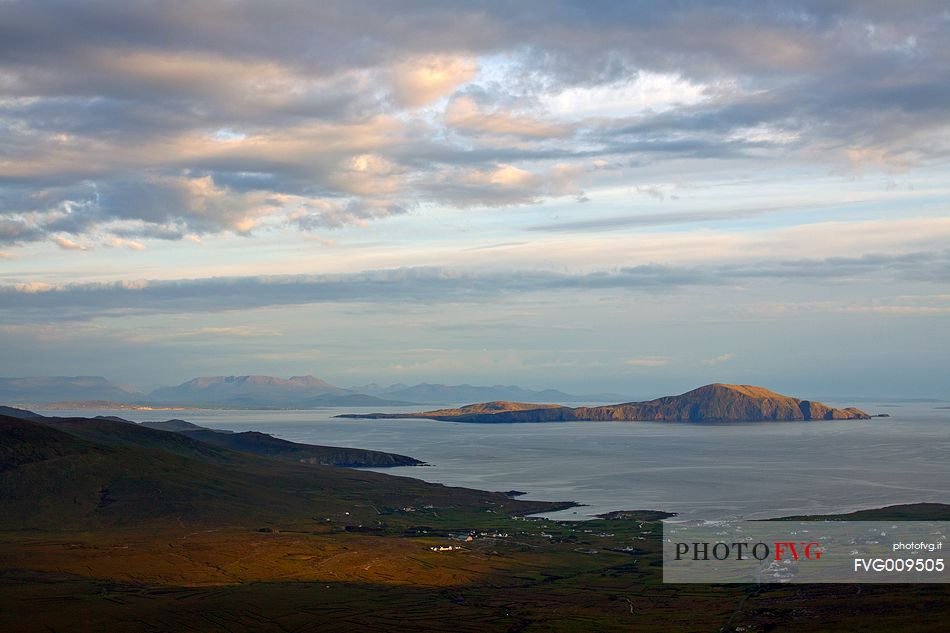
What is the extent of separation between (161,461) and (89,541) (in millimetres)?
45004

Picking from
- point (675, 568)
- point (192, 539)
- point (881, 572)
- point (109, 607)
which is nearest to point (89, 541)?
point (192, 539)

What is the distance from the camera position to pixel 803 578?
94062mm

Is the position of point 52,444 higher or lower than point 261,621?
higher

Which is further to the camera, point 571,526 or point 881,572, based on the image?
point 571,526

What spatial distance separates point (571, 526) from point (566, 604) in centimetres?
5055

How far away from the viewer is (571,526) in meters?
140

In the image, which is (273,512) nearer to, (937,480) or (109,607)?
(109,607)

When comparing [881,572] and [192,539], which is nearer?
[881,572]

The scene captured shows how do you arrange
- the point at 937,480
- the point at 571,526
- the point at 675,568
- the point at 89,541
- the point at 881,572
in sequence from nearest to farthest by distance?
A: 1. the point at 881,572
2. the point at 675,568
3. the point at 89,541
4. the point at 571,526
5. the point at 937,480

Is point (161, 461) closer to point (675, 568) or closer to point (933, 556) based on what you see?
point (675, 568)

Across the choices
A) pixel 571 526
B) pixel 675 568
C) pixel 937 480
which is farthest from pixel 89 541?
pixel 937 480

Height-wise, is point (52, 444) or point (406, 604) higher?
point (52, 444)

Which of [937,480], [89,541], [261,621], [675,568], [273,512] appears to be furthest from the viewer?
[937,480]

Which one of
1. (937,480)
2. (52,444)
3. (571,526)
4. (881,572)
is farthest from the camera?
(937,480)
